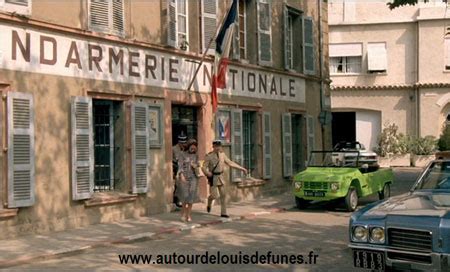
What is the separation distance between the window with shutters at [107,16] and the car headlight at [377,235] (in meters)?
8.46

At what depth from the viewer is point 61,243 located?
35.2ft

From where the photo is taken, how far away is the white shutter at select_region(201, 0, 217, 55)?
16.4 metres

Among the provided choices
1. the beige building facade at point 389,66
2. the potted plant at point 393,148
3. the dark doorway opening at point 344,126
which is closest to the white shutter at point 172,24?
the potted plant at point 393,148

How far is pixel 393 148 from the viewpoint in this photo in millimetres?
35969

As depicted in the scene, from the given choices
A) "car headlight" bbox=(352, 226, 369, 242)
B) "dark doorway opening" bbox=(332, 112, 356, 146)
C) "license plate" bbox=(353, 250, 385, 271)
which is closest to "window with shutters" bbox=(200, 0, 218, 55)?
"car headlight" bbox=(352, 226, 369, 242)

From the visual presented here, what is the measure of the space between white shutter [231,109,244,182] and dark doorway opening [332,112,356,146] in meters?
22.0

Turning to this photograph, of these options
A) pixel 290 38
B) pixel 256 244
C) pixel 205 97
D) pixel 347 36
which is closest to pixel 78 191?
pixel 256 244

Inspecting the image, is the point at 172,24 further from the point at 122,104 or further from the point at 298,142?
the point at 298,142

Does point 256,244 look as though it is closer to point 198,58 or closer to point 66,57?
point 66,57

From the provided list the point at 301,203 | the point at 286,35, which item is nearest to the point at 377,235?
the point at 301,203

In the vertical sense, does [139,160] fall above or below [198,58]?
below

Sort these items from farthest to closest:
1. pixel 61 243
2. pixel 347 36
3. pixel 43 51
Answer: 1. pixel 347 36
2. pixel 43 51
3. pixel 61 243

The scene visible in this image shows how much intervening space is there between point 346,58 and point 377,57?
194cm

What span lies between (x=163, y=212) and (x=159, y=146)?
157cm
